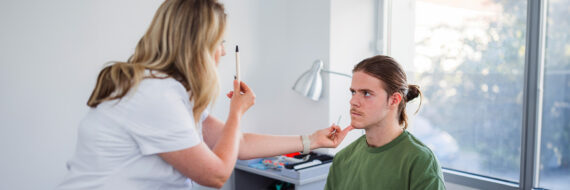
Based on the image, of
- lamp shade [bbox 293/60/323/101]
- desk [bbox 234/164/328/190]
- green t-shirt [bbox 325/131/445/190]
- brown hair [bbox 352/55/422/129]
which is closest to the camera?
green t-shirt [bbox 325/131/445/190]

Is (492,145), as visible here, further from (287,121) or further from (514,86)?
(287,121)

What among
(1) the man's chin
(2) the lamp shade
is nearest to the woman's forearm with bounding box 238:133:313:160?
(1) the man's chin

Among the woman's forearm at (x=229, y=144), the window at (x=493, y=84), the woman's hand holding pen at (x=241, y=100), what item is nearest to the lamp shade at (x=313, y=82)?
the window at (x=493, y=84)

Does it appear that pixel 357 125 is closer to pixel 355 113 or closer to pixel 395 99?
pixel 355 113

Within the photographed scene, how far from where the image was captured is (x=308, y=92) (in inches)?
96.9

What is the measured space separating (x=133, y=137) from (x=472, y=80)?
2035 mm

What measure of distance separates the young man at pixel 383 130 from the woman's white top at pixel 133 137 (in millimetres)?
739

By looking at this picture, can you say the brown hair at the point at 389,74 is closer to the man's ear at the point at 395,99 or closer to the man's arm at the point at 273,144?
the man's ear at the point at 395,99

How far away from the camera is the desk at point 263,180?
2168 mm

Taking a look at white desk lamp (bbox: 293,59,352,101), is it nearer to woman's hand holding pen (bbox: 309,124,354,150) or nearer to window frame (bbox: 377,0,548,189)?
woman's hand holding pen (bbox: 309,124,354,150)

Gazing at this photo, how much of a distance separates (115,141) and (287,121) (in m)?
2.09

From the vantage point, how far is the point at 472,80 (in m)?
2.37

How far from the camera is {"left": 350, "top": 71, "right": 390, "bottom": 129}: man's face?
147cm

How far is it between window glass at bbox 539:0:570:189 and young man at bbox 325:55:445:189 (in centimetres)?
95
